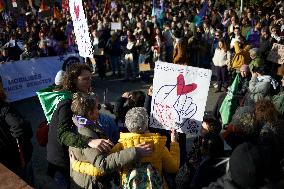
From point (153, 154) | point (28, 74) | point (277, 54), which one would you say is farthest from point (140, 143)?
point (28, 74)

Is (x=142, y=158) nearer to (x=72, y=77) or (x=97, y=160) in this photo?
(x=97, y=160)

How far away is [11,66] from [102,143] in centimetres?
803

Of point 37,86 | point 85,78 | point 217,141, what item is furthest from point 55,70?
point 217,141

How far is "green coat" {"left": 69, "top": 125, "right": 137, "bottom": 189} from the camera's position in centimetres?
316

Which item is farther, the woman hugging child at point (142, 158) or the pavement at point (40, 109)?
the pavement at point (40, 109)

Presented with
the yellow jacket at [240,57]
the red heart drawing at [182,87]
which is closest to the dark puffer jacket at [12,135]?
the red heart drawing at [182,87]

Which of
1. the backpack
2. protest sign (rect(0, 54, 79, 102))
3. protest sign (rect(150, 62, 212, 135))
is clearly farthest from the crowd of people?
protest sign (rect(0, 54, 79, 102))

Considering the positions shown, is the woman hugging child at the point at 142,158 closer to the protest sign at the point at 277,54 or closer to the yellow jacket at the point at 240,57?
the protest sign at the point at 277,54

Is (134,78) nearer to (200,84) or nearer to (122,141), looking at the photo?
(200,84)

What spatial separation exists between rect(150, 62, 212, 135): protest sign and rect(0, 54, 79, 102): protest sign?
697 cm

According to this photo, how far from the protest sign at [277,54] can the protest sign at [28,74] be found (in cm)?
547

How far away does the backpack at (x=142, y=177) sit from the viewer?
327 cm

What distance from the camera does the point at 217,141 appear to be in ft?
13.2

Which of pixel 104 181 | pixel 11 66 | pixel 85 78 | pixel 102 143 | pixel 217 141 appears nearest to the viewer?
pixel 102 143
